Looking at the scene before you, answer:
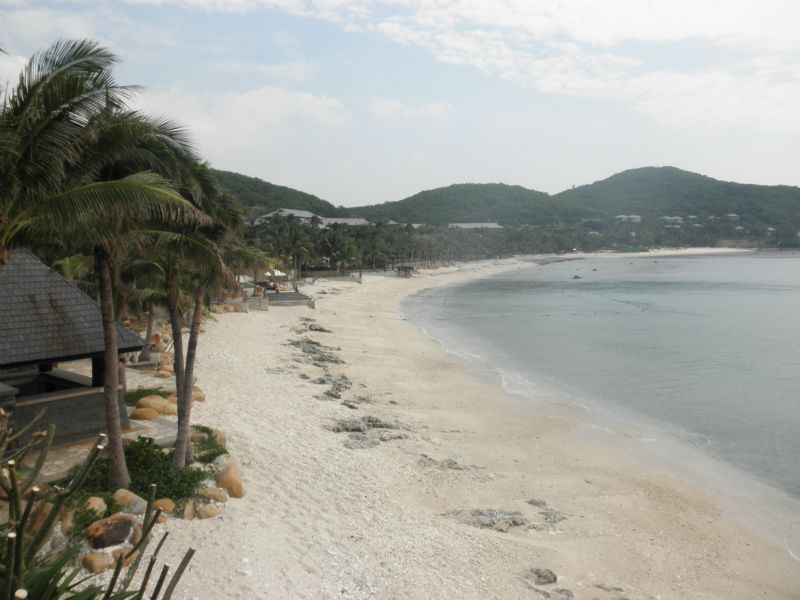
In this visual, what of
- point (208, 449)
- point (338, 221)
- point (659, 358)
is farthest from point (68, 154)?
point (338, 221)

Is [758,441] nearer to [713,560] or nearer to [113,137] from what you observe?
[713,560]

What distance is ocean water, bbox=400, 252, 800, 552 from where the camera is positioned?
62.5 ft

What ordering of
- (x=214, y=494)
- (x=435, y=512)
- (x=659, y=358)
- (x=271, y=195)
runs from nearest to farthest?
1. (x=214, y=494)
2. (x=435, y=512)
3. (x=659, y=358)
4. (x=271, y=195)

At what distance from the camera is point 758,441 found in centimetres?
1827

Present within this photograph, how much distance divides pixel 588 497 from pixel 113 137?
1163 cm

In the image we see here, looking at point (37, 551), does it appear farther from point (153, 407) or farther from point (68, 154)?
point (153, 407)

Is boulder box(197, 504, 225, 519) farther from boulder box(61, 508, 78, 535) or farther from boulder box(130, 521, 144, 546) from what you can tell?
boulder box(61, 508, 78, 535)

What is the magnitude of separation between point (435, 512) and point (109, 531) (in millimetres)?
5807

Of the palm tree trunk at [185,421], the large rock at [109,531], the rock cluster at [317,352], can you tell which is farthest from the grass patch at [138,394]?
the rock cluster at [317,352]

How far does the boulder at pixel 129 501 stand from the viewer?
8688mm

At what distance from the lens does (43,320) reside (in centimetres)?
1052

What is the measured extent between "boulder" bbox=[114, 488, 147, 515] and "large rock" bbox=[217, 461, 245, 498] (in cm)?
156

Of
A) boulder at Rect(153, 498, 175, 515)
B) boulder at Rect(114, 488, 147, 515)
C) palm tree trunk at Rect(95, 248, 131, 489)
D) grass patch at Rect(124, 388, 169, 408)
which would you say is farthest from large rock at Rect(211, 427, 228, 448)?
boulder at Rect(114, 488, 147, 515)

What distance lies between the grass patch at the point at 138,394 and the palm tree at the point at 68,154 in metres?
7.30
